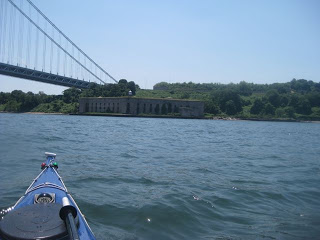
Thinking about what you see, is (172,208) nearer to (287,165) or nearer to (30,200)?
(30,200)

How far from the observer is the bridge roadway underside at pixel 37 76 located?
194 feet

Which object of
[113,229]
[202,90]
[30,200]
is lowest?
[113,229]

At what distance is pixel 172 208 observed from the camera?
5.54 metres

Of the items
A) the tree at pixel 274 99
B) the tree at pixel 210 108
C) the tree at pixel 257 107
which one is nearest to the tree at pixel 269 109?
the tree at pixel 257 107

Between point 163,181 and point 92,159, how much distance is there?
3.67 metres

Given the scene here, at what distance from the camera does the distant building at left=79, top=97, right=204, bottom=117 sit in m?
80.2

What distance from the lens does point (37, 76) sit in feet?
218

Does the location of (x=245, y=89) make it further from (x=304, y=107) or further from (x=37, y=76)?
(x=37, y=76)

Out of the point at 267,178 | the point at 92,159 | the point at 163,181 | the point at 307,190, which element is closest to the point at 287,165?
the point at 267,178

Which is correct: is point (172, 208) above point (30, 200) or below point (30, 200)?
below

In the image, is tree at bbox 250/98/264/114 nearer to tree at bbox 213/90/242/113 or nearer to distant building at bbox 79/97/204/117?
tree at bbox 213/90/242/113

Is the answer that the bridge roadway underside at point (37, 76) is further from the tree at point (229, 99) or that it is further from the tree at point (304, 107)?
the tree at point (304, 107)

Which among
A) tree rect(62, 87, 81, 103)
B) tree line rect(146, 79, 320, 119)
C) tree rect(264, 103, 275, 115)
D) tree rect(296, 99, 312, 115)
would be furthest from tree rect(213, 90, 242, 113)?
tree rect(62, 87, 81, 103)

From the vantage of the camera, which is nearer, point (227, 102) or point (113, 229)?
point (113, 229)
